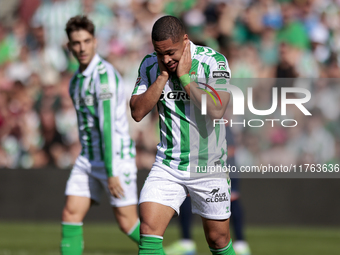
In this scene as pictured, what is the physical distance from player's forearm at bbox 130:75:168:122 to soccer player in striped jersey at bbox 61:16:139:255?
5.14 feet

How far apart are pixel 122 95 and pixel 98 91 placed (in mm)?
312

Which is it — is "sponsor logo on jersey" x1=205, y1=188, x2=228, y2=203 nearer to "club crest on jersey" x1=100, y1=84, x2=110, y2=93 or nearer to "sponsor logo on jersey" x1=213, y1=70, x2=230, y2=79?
"sponsor logo on jersey" x1=213, y1=70, x2=230, y2=79

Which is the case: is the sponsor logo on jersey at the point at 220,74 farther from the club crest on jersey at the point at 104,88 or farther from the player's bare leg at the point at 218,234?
the club crest on jersey at the point at 104,88

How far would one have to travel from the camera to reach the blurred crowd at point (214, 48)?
32.3ft

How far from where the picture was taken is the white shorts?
602 cm

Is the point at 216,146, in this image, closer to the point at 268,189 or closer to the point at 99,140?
the point at 99,140

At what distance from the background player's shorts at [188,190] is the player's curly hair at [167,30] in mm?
1006

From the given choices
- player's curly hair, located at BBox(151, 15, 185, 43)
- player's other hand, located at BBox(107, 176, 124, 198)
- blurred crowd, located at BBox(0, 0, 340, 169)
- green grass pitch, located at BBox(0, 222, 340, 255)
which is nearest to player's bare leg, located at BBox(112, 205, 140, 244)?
player's other hand, located at BBox(107, 176, 124, 198)

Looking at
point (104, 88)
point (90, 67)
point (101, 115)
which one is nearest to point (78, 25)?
point (90, 67)

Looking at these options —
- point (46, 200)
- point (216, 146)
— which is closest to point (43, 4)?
point (46, 200)

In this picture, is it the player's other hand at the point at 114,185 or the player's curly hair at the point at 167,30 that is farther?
the player's other hand at the point at 114,185

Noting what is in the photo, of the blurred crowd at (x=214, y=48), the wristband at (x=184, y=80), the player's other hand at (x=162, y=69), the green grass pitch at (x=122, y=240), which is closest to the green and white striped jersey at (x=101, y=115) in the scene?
the player's other hand at (x=162, y=69)

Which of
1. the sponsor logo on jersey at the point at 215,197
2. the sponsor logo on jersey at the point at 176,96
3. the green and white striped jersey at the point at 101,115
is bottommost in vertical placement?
the sponsor logo on jersey at the point at 215,197

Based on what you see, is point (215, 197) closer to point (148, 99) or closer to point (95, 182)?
point (148, 99)
